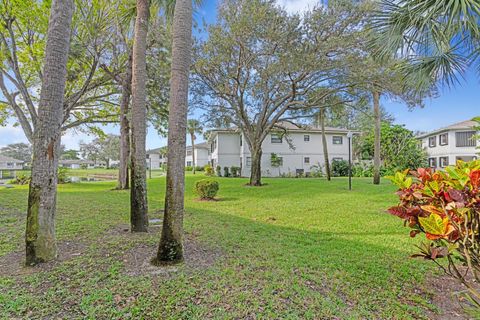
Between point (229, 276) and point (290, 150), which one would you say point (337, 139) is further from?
point (229, 276)

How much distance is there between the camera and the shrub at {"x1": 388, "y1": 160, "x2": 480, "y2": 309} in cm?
170

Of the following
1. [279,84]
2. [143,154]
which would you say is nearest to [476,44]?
[143,154]

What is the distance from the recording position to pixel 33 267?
3.44 m

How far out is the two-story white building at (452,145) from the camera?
22.6 m

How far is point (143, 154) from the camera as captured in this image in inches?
203

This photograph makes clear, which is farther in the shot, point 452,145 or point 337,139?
point 337,139

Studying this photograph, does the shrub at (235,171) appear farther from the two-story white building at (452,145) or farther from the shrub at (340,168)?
the two-story white building at (452,145)

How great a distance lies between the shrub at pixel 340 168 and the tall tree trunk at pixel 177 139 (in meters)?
23.7

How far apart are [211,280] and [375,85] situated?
39.2 ft

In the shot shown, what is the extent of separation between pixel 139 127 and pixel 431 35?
20.6 feet

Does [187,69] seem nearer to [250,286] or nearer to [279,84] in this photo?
[250,286]

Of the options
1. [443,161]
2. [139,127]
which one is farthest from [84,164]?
[443,161]

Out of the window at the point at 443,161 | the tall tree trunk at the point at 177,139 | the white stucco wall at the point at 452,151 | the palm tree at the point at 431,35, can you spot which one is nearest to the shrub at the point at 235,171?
the palm tree at the point at 431,35

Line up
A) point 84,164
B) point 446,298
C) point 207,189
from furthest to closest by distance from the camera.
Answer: point 84,164
point 207,189
point 446,298
